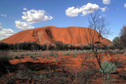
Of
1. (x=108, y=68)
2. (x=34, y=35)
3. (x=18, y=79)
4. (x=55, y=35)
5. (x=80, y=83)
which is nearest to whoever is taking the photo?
(x=80, y=83)

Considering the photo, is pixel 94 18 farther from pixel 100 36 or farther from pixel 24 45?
pixel 24 45

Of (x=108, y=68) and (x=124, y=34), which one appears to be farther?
(x=124, y=34)


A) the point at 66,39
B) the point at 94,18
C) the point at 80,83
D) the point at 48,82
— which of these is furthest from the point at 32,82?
the point at 66,39

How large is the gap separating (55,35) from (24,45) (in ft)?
96.4

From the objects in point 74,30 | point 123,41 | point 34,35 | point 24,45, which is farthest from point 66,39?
point 123,41

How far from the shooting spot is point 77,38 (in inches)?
2035

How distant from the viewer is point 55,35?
5522 centimetres

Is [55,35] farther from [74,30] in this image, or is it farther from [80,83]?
[80,83]

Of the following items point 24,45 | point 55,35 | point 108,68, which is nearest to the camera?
point 108,68

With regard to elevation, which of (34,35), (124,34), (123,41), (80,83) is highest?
(34,35)

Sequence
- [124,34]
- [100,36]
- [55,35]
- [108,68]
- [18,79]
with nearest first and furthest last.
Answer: [18,79] < [108,68] < [100,36] < [124,34] < [55,35]

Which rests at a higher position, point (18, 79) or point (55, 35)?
point (55, 35)

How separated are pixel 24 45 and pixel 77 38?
30.4 m

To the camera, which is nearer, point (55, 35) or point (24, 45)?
point (24, 45)
